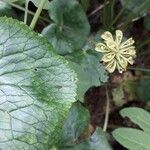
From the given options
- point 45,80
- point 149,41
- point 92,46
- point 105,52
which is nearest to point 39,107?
point 45,80

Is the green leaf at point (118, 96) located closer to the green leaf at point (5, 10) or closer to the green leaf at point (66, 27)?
the green leaf at point (66, 27)

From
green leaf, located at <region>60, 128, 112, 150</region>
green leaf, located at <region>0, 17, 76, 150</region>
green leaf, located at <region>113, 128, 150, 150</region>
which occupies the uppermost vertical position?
green leaf, located at <region>0, 17, 76, 150</region>

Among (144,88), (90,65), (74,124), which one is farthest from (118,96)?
(74,124)

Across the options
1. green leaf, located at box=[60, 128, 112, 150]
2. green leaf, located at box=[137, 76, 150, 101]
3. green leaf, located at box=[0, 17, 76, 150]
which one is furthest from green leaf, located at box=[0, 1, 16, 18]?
green leaf, located at box=[137, 76, 150, 101]

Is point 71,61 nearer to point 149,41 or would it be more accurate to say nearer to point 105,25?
point 105,25

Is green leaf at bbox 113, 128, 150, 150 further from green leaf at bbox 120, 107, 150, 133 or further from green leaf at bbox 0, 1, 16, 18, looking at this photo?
green leaf at bbox 0, 1, 16, 18

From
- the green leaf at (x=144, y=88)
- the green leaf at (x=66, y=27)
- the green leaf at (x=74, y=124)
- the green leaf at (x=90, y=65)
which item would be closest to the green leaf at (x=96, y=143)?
the green leaf at (x=74, y=124)
